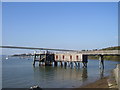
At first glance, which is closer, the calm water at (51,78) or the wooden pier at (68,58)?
the calm water at (51,78)

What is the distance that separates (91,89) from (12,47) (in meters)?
95.5

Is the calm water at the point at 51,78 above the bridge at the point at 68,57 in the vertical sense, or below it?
below

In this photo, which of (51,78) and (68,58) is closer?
(51,78)

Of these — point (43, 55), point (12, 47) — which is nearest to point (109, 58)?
point (12, 47)

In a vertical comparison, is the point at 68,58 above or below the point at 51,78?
above

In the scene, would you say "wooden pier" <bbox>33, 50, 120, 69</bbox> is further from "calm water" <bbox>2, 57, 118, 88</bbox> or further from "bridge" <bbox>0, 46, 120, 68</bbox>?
"calm water" <bbox>2, 57, 118, 88</bbox>

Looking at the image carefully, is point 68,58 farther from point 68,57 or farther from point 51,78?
point 51,78

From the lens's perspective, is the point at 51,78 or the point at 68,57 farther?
the point at 68,57

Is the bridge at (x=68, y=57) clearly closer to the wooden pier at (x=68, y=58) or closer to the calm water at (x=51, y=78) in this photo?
the wooden pier at (x=68, y=58)

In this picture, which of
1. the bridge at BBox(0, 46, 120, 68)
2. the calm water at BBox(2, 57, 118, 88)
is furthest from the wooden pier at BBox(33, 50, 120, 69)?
the calm water at BBox(2, 57, 118, 88)

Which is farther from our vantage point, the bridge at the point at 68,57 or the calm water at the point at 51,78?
the bridge at the point at 68,57

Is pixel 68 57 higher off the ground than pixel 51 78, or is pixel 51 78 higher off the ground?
pixel 68 57

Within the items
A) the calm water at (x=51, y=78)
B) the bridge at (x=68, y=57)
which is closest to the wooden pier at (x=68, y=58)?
the bridge at (x=68, y=57)

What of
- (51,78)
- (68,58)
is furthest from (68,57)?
(51,78)
